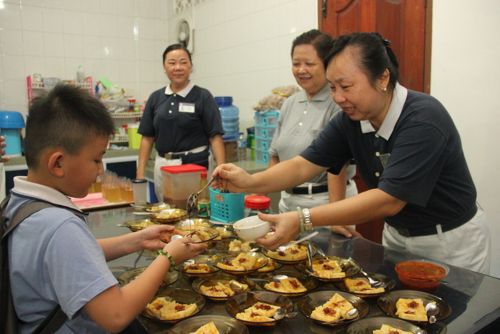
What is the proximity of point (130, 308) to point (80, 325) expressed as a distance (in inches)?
5.8

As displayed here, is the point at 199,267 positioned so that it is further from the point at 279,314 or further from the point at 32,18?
the point at 32,18

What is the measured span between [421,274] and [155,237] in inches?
35.6

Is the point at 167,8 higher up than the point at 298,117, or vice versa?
the point at 167,8

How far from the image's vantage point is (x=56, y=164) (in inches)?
42.6

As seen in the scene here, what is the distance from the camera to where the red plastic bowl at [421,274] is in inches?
51.3

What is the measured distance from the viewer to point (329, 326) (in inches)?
43.7

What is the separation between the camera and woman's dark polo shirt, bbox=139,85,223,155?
3365 mm

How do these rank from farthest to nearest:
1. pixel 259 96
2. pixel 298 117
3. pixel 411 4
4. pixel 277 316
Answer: pixel 259 96 → pixel 411 4 → pixel 298 117 → pixel 277 316

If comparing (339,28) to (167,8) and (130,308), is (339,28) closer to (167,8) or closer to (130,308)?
(130,308)

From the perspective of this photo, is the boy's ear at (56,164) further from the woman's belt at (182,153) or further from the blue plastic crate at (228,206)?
the woman's belt at (182,153)

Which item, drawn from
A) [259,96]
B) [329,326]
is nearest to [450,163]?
[329,326]

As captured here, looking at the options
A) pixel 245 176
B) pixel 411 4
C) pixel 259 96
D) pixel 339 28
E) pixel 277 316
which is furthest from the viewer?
pixel 259 96

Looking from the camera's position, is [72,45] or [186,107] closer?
[186,107]

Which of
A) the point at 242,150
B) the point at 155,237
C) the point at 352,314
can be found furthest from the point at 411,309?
the point at 242,150
